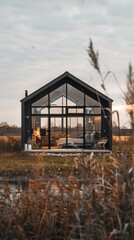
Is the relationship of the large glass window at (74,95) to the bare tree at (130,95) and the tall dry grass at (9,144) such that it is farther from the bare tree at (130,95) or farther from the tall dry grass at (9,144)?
the bare tree at (130,95)

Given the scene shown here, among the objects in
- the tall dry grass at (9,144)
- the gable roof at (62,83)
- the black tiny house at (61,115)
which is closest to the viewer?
the tall dry grass at (9,144)

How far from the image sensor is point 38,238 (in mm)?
4176

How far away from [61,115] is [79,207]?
2321 cm

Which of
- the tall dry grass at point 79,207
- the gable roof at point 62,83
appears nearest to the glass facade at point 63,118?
the gable roof at point 62,83

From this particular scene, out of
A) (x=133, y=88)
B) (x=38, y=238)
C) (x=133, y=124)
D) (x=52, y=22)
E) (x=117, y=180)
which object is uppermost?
(x=52, y=22)

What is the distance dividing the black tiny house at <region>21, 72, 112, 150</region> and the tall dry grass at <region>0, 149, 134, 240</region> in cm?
2234

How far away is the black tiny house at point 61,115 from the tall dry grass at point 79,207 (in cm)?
2234

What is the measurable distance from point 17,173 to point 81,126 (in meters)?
12.2

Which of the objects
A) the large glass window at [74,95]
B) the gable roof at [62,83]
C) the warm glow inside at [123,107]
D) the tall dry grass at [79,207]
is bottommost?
the tall dry grass at [79,207]

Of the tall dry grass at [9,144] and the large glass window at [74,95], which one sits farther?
the large glass window at [74,95]

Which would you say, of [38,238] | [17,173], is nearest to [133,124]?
[38,238]

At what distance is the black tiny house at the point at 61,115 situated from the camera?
27.1 metres

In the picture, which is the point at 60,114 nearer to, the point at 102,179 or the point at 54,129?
the point at 54,129

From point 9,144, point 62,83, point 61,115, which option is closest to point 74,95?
point 62,83
